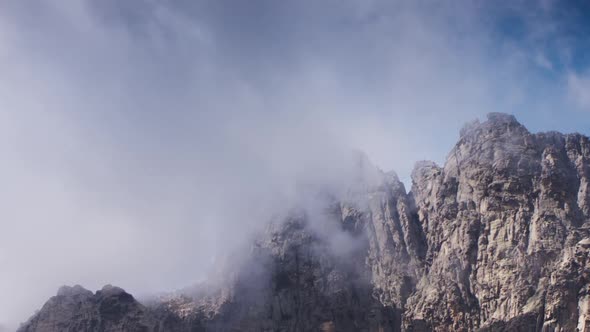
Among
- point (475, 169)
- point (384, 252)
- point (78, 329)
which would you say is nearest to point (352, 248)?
point (384, 252)

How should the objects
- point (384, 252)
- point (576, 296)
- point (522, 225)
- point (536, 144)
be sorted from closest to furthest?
point (576, 296), point (522, 225), point (536, 144), point (384, 252)

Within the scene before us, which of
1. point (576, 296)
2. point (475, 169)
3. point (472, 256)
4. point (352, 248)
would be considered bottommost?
point (576, 296)

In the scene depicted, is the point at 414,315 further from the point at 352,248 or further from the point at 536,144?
the point at 536,144

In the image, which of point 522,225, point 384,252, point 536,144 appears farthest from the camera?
point 384,252

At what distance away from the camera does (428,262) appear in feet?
472

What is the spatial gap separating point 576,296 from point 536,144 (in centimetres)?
4429

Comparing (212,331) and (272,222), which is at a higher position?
(272,222)

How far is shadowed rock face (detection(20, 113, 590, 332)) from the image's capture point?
393 ft

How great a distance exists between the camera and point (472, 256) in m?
132

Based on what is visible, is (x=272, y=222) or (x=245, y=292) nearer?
(x=245, y=292)

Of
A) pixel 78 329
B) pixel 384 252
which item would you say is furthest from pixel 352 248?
pixel 78 329

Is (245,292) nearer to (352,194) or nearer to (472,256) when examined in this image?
(352,194)

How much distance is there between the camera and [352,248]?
514 feet

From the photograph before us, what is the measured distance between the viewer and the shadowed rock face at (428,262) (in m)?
120
